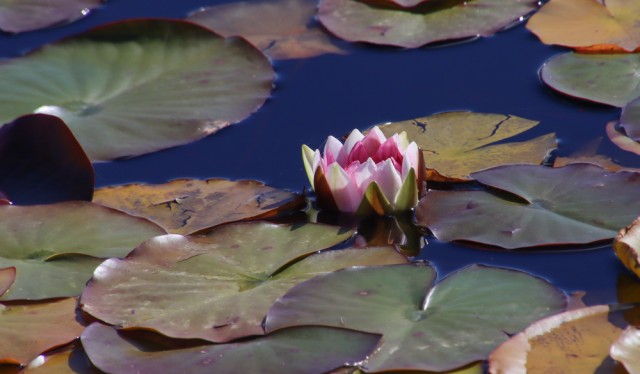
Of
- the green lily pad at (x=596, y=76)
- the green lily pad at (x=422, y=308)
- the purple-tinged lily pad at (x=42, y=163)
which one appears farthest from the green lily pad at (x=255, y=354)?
the green lily pad at (x=596, y=76)

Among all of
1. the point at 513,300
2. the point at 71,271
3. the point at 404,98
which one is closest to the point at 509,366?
the point at 513,300

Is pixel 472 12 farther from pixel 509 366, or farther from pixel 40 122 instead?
pixel 509 366

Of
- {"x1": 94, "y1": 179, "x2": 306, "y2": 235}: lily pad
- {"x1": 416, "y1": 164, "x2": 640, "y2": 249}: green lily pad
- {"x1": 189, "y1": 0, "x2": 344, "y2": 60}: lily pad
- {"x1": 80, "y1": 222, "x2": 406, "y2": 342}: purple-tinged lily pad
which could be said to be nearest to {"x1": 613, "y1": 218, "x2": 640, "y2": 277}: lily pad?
{"x1": 416, "y1": 164, "x2": 640, "y2": 249}: green lily pad

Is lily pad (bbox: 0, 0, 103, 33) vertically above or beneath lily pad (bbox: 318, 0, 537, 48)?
beneath

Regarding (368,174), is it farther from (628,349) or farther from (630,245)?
(628,349)

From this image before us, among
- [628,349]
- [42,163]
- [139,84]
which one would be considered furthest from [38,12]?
[628,349]

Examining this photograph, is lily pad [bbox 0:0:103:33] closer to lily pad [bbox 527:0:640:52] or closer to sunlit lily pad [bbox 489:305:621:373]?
lily pad [bbox 527:0:640:52]
